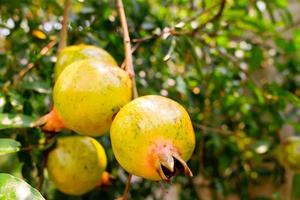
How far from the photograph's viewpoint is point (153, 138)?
52cm

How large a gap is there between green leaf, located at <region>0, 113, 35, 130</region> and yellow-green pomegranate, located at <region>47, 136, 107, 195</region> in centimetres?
9

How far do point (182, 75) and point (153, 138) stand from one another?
698 millimetres

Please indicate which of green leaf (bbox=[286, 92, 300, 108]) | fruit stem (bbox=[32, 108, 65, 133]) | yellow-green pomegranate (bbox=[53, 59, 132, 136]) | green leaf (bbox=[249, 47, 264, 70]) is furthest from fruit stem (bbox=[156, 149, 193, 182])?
green leaf (bbox=[249, 47, 264, 70])

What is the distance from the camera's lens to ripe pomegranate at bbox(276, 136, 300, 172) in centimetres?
120

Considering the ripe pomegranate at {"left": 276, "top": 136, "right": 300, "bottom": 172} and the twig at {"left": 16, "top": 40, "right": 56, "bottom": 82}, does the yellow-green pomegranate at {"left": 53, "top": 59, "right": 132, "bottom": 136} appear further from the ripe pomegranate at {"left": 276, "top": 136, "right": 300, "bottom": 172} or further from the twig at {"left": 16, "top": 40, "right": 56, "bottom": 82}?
the ripe pomegranate at {"left": 276, "top": 136, "right": 300, "bottom": 172}

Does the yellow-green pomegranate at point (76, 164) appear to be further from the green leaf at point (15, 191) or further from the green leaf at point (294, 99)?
the green leaf at point (294, 99)

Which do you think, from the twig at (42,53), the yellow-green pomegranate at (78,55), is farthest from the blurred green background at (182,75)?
the yellow-green pomegranate at (78,55)

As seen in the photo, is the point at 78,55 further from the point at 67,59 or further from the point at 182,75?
the point at 182,75

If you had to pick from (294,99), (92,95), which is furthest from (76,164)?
(294,99)

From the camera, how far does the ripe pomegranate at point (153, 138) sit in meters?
0.51

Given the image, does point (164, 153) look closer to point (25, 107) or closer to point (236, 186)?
point (25, 107)

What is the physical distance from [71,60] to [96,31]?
0.36m

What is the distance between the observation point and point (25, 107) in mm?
819

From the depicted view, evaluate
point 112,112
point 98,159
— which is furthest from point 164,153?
point 98,159
